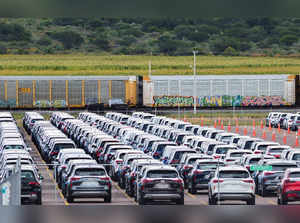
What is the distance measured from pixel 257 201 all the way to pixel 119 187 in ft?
21.4

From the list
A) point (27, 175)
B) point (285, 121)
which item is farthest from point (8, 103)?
point (27, 175)

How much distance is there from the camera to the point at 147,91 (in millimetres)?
90438

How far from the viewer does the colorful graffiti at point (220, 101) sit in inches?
3578

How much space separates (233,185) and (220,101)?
70898 mm

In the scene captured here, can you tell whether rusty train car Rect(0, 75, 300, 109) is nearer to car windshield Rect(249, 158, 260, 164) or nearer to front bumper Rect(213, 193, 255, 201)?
car windshield Rect(249, 158, 260, 164)

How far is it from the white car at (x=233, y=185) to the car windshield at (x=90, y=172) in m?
3.14

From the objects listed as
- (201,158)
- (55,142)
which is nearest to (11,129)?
(55,142)

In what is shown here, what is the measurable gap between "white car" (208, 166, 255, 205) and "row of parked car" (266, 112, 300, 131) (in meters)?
38.6

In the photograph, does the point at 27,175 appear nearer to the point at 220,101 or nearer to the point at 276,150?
the point at 276,150

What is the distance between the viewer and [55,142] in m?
35.0

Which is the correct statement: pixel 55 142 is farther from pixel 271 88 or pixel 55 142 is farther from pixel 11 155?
pixel 271 88

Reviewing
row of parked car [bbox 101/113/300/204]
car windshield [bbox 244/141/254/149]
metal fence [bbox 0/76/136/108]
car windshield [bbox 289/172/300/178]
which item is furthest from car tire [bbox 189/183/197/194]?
metal fence [bbox 0/76/136/108]

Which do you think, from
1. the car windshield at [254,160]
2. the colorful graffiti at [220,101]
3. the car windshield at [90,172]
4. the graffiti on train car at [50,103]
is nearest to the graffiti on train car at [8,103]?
the graffiti on train car at [50,103]
